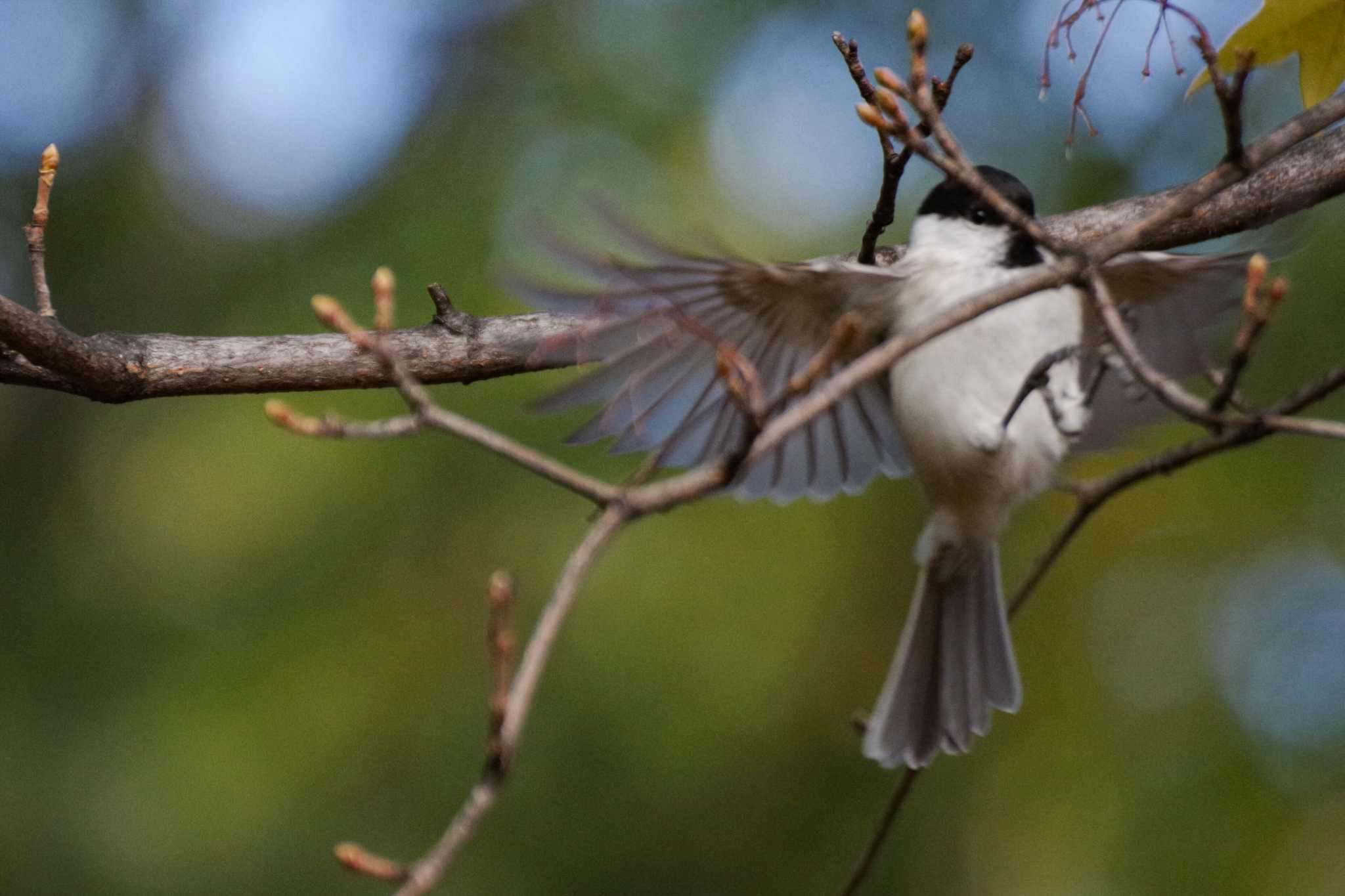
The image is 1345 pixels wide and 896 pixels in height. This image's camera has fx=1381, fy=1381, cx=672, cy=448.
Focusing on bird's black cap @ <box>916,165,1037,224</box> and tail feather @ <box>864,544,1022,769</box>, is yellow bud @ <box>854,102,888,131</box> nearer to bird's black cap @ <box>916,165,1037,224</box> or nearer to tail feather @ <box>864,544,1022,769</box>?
bird's black cap @ <box>916,165,1037,224</box>

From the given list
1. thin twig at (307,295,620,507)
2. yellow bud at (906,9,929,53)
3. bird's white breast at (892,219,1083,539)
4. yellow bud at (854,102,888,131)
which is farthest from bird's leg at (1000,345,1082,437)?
thin twig at (307,295,620,507)

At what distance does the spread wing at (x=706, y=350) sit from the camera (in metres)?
2.28

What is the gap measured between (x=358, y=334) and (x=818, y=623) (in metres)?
2.95

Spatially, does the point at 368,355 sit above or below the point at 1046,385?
below

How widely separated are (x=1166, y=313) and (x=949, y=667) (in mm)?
854

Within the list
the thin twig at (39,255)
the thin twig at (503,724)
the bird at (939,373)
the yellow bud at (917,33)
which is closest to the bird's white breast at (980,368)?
the bird at (939,373)

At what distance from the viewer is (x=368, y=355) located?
2.39 metres

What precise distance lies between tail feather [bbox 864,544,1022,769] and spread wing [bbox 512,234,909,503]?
0.28m

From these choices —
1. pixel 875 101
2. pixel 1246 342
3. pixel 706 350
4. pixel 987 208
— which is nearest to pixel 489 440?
pixel 1246 342

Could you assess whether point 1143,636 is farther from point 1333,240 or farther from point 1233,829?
point 1333,240

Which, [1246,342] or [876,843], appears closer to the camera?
[1246,342]

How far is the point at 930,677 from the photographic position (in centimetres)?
292

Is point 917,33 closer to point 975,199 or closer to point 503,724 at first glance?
point 503,724

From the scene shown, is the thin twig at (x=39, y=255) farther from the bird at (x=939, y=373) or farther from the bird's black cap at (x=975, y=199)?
the bird's black cap at (x=975, y=199)
